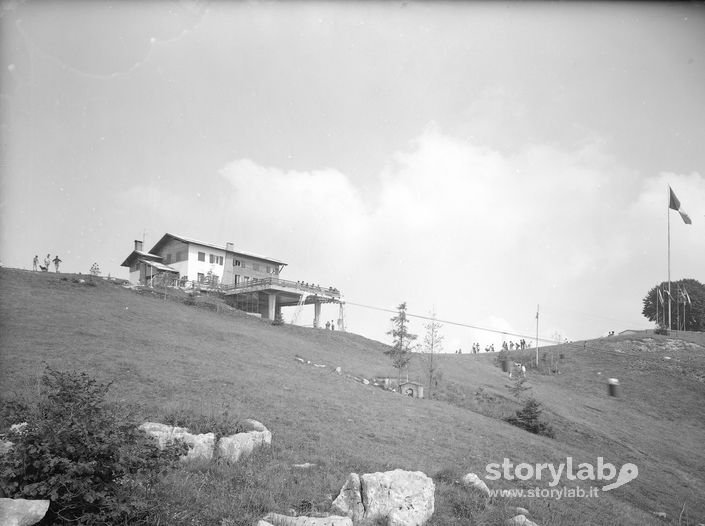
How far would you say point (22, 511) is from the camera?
19.3 feet

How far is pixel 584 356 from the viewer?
72812mm

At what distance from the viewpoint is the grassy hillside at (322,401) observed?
14336 millimetres

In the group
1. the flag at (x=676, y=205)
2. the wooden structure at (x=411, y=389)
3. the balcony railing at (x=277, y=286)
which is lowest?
the wooden structure at (x=411, y=389)

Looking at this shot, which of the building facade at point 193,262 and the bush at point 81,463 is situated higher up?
the building facade at point 193,262

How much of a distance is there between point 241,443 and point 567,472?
16.4m

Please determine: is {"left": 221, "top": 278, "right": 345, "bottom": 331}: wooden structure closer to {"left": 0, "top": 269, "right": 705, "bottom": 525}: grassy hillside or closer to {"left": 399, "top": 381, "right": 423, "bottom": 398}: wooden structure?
{"left": 0, "top": 269, "right": 705, "bottom": 525}: grassy hillside

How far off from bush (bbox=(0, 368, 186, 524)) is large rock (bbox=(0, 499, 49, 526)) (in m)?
0.23

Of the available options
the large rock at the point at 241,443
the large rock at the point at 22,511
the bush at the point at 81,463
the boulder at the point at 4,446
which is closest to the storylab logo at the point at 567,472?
the large rock at the point at 241,443

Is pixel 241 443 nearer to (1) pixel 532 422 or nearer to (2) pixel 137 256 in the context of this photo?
(1) pixel 532 422

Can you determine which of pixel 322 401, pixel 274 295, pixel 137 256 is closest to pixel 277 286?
pixel 274 295

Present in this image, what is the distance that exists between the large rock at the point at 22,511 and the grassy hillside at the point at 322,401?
273 centimetres

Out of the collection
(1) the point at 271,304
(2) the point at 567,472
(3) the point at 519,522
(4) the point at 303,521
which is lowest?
(2) the point at 567,472

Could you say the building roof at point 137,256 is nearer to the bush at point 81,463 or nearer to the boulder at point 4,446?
the boulder at point 4,446

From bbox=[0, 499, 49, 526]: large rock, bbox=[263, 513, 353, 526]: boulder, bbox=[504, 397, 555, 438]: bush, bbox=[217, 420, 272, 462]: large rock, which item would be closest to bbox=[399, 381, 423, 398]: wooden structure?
bbox=[504, 397, 555, 438]: bush
